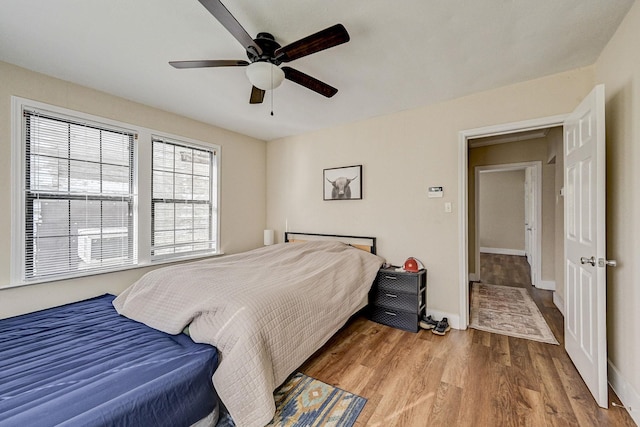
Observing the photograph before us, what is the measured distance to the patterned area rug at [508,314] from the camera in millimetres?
2668

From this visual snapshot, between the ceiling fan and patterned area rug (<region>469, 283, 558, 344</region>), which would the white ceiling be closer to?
the ceiling fan

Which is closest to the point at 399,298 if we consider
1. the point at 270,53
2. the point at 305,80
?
the point at 305,80

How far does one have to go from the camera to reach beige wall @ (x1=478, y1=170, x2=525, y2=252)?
697 cm

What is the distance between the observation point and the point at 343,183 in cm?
362

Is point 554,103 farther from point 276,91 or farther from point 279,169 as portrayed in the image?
point 279,169

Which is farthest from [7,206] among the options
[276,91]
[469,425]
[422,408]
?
[469,425]

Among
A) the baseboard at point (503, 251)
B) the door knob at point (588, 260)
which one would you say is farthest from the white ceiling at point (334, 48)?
the baseboard at point (503, 251)

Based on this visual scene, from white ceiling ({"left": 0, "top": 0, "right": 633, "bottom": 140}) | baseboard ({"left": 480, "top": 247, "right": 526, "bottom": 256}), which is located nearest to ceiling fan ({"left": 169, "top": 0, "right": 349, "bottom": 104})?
white ceiling ({"left": 0, "top": 0, "right": 633, "bottom": 140})

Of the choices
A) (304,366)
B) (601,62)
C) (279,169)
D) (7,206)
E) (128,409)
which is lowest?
(304,366)

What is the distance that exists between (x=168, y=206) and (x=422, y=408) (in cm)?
330

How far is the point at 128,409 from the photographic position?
113 centimetres

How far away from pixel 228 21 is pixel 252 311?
1.62m

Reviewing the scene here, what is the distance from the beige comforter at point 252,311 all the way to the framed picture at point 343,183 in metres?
1.16

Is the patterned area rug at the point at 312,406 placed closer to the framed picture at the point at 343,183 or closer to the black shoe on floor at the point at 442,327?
the black shoe on floor at the point at 442,327
